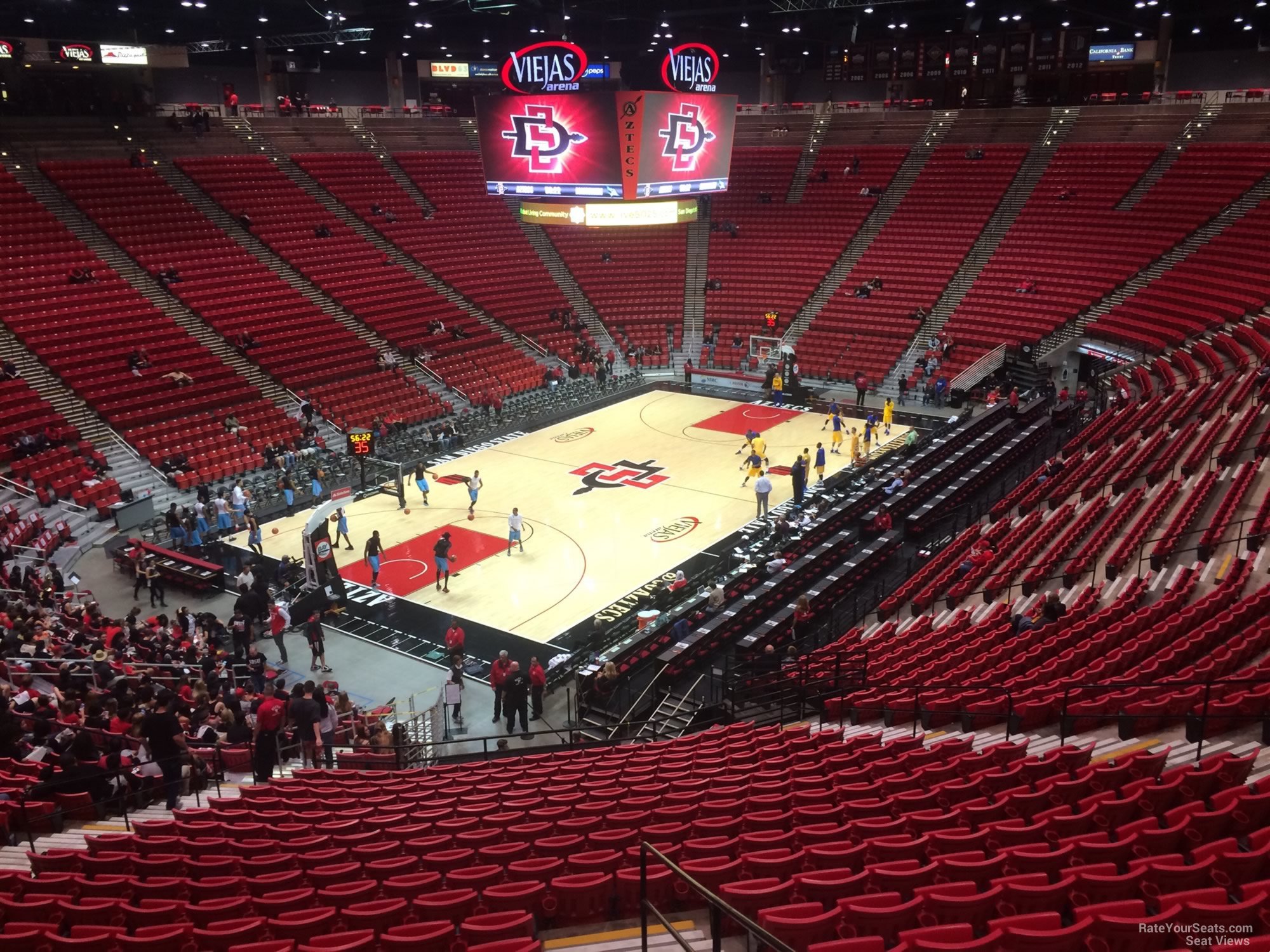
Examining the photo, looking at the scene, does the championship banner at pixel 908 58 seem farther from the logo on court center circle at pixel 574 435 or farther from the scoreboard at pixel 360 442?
the scoreboard at pixel 360 442

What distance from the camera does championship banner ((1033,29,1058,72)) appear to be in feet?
123

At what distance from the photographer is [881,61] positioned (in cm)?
4141

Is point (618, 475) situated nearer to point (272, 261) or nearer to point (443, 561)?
point (443, 561)

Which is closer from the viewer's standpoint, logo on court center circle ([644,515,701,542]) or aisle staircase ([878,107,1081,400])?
logo on court center circle ([644,515,701,542])

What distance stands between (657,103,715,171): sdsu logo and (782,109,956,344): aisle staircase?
489 inches

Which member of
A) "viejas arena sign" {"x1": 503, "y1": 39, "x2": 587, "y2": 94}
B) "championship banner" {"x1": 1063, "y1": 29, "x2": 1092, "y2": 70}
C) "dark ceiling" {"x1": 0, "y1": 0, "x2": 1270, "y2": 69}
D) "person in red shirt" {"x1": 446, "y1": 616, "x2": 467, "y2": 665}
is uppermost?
"dark ceiling" {"x1": 0, "y1": 0, "x2": 1270, "y2": 69}

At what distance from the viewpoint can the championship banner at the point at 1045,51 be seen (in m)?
37.5

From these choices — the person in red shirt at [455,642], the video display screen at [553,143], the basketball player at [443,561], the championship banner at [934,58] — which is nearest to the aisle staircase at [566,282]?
the video display screen at [553,143]

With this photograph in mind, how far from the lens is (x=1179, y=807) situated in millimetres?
6727

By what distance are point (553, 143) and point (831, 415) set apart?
12590mm

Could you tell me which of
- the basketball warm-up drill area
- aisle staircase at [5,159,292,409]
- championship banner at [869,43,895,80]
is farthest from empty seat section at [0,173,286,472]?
championship banner at [869,43,895,80]

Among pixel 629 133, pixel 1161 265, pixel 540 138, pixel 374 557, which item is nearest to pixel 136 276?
pixel 540 138

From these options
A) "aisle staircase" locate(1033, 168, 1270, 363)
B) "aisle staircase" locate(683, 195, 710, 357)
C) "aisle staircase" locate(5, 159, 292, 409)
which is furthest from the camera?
"aisle staircase" locate(683, 195, 710, 357)

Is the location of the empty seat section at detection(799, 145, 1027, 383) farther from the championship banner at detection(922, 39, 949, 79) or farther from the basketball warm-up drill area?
the basketball warm-up drill area
